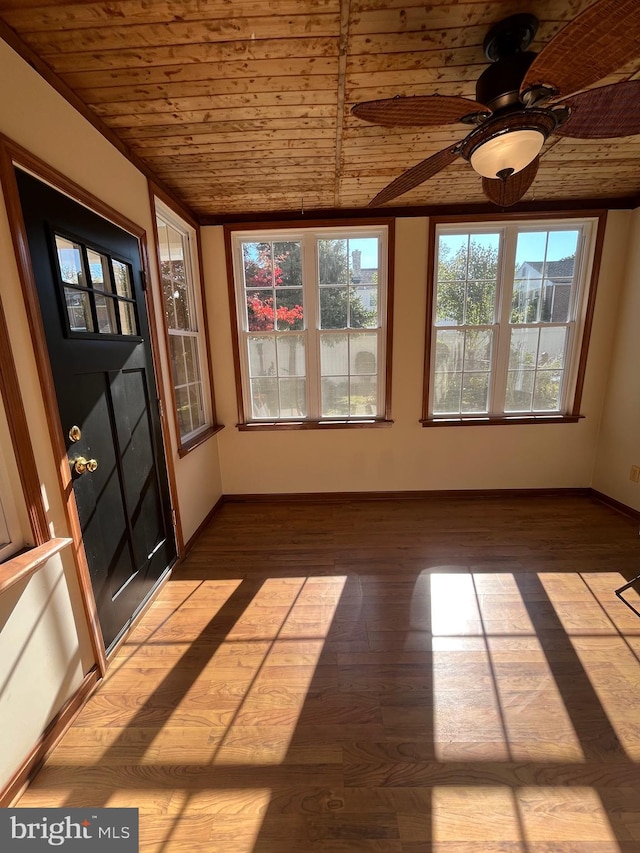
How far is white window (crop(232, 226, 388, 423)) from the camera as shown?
9.50 feet

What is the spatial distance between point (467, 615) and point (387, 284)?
8.36ft

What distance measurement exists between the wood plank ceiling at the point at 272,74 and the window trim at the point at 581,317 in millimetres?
451

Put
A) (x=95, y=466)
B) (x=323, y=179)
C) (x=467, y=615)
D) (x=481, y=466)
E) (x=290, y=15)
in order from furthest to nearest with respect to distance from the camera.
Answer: (x=481, y=466), (x=323, y=179), (x=467, y=615), (x=95, y=466), (x=290, y=15)

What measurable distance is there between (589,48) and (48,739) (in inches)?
115

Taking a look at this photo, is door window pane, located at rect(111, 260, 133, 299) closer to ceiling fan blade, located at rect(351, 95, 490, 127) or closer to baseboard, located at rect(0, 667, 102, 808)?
ceiling fan blade, located at rect(351, 95, 490, 127)

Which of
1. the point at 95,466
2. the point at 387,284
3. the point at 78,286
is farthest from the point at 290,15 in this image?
the point at 95,466

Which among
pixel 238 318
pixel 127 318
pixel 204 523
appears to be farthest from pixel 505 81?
pixel 204 523

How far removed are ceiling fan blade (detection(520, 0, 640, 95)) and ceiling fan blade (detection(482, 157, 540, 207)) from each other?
0.42m

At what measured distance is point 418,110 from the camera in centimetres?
119

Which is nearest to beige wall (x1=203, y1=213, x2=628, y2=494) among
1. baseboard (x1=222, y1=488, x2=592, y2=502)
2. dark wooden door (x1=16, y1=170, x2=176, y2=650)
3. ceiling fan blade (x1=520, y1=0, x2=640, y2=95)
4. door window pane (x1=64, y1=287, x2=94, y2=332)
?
baseboard (x1=222, y1=488, x2=592, y2=502)

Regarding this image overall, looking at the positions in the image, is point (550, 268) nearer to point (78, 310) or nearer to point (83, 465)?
point (78, 310)

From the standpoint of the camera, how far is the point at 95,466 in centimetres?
151

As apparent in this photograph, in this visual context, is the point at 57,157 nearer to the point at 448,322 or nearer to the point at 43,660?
the point at 43,660

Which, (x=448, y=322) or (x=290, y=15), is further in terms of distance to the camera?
(x=448, y=322)
